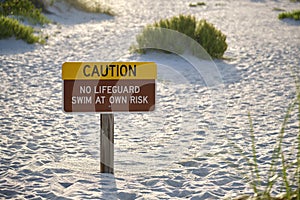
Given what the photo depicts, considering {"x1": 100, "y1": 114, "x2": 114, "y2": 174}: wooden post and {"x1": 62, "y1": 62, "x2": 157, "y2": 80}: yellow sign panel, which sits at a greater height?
{"x1": 62, "y1": 62, "x2": 157, "y2": 80}: yellow sign panel

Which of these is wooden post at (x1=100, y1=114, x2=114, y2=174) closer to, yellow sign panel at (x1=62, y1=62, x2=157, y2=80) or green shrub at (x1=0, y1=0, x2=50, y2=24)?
yellow sign panel at (x1=62, y1=62, x2=157, y2=80)

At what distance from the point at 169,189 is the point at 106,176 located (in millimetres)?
569

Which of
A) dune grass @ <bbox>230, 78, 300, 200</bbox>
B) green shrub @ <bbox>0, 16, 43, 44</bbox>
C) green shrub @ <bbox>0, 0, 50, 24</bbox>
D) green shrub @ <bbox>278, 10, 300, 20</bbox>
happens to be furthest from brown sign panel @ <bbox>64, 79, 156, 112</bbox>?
green shrub @ <bbox>278, 10, 300, 20</bbox>

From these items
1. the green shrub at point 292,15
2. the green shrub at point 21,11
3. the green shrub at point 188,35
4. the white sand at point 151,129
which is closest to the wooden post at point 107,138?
the white sand at point 151,129

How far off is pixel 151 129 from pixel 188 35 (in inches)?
192

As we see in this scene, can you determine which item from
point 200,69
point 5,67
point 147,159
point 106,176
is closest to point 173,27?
point 200,69

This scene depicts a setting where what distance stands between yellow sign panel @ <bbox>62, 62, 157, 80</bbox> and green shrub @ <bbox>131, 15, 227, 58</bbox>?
6.05 metres

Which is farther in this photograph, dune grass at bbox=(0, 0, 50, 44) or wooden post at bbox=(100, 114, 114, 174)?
dune grass at bbox=(0, 0, 50, 44)

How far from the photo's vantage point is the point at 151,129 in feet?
17.4

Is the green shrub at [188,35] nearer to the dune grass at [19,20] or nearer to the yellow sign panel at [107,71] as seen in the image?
the dune grass at [19,20]

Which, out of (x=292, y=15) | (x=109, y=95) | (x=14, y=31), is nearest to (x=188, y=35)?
(x=14, y=31)

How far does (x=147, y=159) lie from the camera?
14.2ft

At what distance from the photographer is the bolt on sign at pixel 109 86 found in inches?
130

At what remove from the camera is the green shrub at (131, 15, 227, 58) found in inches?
365
